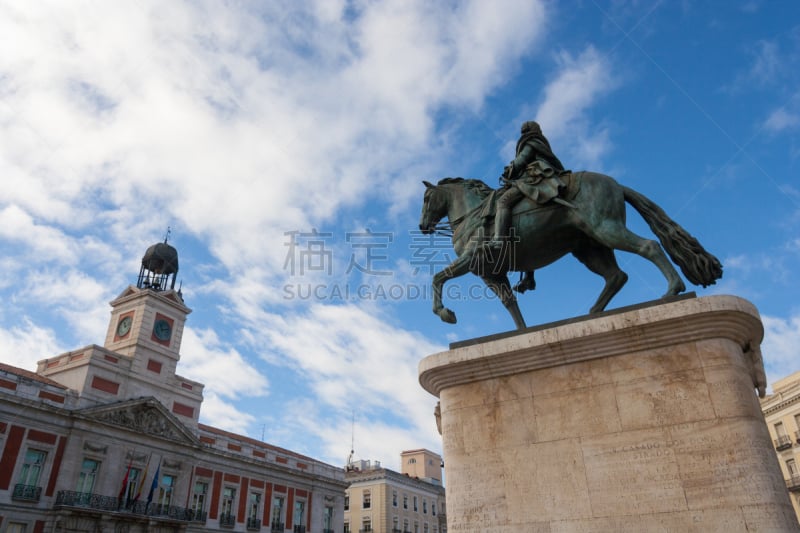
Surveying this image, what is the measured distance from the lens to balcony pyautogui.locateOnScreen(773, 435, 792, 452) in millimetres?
32016

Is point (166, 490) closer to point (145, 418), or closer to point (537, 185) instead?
point (145, 418)

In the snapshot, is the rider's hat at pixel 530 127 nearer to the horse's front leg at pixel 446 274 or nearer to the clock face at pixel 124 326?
the horse's front leg at pixel 446 274

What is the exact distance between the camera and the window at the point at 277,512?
Answer: 39.6 m

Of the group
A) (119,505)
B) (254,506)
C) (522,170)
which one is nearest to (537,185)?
(522,170)

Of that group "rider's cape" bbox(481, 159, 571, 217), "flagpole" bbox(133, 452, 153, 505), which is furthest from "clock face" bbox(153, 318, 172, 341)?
"rider's cape" bbox(481, 159, 571, 217)

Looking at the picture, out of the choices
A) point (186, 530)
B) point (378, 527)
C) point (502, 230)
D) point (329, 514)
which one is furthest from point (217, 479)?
point (502, 230)

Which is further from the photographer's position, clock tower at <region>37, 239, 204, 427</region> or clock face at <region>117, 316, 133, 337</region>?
clock face at <region>117, 316, 133, 337</region>

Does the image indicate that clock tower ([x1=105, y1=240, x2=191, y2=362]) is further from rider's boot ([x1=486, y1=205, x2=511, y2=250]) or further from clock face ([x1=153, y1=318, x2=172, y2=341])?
rider's boot ([x1=486, y1=205, x2=511, y2=250])

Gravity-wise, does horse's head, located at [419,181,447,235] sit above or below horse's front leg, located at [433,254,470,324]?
above

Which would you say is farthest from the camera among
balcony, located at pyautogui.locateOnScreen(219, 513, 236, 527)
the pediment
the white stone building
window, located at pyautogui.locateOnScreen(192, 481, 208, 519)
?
balcony, located at pyautogui.locateOnScreen(219, 513, 236, 527)

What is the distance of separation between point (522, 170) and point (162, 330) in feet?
122

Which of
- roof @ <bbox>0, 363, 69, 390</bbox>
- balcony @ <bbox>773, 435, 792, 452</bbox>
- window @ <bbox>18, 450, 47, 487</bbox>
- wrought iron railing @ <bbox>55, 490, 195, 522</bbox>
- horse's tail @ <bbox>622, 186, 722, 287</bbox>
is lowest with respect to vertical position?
horse's tail @ <bbox>622, 186, 722, 287</bbox>

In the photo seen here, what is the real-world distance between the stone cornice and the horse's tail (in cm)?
92

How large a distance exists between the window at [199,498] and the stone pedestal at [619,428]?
116ft
